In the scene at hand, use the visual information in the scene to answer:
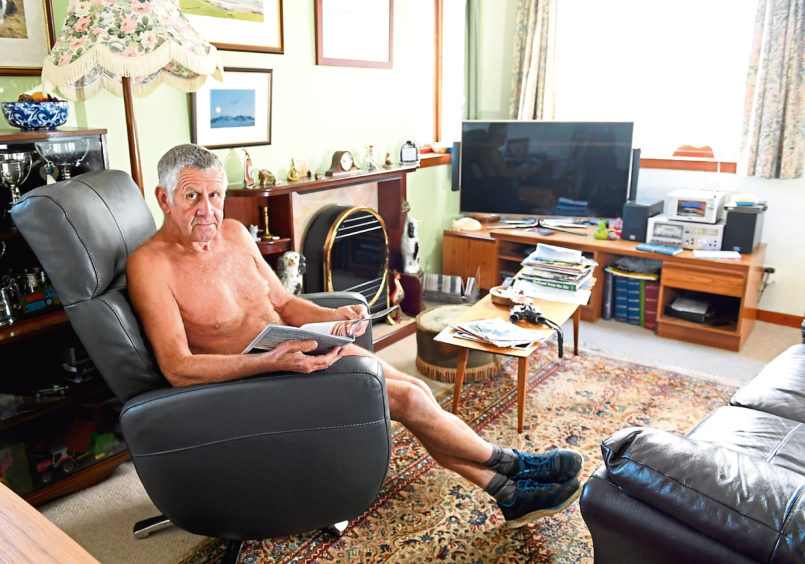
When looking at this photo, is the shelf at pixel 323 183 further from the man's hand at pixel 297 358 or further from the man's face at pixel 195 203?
the man's hand at pixel 297 358

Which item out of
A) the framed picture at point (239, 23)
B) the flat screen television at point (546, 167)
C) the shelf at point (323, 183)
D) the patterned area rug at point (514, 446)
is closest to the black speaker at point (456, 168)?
the flat screen television at point (546, 167)

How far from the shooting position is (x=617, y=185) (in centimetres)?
405

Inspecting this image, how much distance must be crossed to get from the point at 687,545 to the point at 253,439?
987 millimetres

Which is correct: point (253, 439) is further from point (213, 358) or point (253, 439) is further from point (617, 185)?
point (617, 185)

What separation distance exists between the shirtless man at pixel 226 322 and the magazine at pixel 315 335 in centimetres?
3

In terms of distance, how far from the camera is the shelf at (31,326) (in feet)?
6.75

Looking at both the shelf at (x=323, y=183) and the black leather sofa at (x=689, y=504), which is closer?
the black leather sofa at (x=689, y=504)

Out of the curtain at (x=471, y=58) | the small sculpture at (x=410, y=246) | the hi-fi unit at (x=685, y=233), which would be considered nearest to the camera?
the hi-fi unit at (x=685, y=233)

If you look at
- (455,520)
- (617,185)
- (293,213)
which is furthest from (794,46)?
(455,520)

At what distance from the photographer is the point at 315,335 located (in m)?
1.65

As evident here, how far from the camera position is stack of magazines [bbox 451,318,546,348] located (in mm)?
2552

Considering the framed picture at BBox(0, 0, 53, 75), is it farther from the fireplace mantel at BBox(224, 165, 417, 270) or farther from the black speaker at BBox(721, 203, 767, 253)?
the black speaker at BBox(721, 203, 767, 253)

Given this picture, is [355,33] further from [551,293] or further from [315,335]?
[315,335]

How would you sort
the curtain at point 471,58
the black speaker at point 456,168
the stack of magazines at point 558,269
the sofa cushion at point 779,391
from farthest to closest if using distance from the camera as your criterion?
the curtain at point 471,58 → the black speaker at point 456,168 → the stack of magazines at point 558,269 → the sofa cushion at point 779,391
